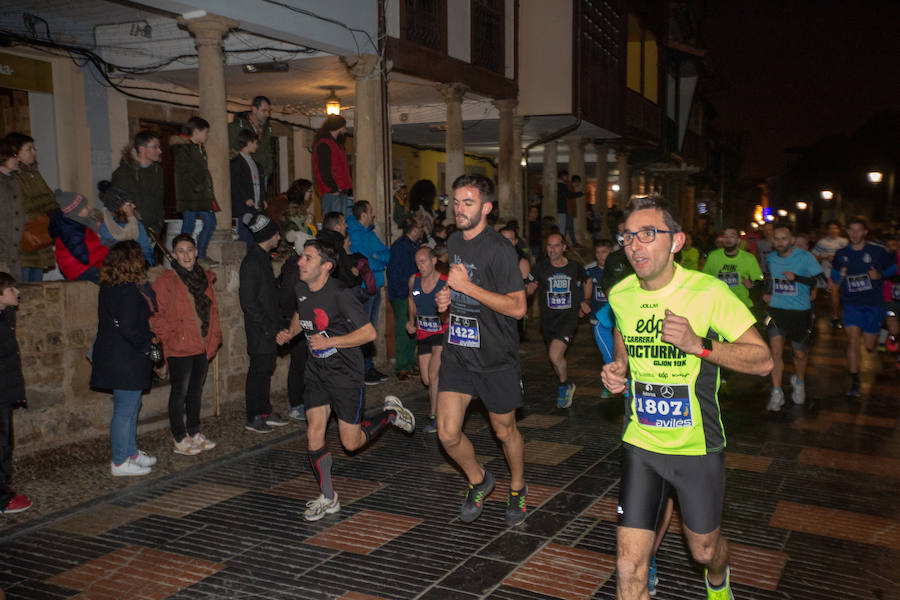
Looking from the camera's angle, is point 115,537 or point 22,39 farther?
point 22,39

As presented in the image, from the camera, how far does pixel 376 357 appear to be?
1230cm

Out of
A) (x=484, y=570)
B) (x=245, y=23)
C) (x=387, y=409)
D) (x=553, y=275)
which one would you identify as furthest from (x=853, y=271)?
(x=245, y=23)

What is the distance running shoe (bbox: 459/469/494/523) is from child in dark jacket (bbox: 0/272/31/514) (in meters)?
3.40

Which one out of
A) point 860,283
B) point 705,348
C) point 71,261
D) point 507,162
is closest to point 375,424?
point 71,261

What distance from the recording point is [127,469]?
6.80 m

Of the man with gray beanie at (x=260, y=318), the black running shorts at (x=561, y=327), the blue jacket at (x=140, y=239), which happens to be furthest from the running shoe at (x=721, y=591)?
the blue jacket at (x=140, y=239)

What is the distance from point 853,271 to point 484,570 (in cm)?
793

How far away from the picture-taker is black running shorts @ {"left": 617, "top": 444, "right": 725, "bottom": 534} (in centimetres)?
352

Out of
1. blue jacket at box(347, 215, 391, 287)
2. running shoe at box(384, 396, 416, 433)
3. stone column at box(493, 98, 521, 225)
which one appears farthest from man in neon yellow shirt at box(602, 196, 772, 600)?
stone column at box(493, 98, 521, 225)

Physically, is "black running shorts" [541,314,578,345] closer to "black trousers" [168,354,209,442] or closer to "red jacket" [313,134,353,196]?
"red jacket" [313,134,353,196]

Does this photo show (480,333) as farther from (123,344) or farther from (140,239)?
(140,239)

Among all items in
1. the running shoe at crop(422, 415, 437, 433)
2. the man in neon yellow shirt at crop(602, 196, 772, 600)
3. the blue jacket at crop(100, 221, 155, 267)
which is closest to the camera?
the man in neon yellow shirt at crop(602, 196, 772, 600)

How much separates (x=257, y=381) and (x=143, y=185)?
261cm

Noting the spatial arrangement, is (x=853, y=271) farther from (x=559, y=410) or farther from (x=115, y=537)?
(x=115, y=537)
